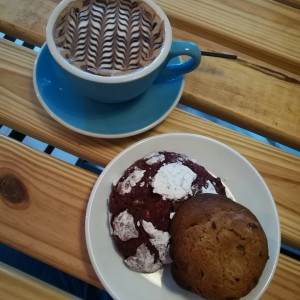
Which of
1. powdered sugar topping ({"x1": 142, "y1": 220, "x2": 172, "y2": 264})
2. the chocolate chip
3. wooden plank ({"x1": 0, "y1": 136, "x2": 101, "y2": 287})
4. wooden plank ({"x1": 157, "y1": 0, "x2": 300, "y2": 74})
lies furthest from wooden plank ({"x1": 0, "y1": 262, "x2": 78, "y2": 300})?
wooden plank ({"x1": 157, "y1": 0, "x2": 300, "y2": 74})

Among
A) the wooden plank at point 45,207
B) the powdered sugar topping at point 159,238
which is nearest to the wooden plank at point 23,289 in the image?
the wooden plank at point 45,207

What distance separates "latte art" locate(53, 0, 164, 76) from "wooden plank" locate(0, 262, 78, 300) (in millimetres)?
326

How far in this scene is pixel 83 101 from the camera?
2.23 feet

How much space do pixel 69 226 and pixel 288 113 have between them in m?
0.44

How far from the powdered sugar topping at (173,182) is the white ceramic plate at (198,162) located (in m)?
0.07

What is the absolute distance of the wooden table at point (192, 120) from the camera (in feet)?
2.04

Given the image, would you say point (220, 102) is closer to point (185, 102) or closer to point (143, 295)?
point (185, 102)

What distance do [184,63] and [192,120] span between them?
4.3 inches

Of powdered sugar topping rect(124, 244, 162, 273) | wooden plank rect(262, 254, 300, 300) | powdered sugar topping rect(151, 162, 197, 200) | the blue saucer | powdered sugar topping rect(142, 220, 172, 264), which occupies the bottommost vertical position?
wooden plank rect(262, 254, 300, 300)

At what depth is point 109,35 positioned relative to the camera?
0.61 meters

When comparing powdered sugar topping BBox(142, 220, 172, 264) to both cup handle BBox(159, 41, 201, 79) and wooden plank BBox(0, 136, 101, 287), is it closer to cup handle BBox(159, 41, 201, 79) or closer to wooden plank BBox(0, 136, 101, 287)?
wooden plank BBox(0, 136, 101, 287)

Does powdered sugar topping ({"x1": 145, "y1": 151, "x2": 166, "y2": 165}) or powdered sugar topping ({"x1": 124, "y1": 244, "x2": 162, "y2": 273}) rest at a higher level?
powdered sugar topping ({"x1": 145, "y1": 151, "x2": 166, "y2": 165})

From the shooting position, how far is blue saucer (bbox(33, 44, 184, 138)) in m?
0.65

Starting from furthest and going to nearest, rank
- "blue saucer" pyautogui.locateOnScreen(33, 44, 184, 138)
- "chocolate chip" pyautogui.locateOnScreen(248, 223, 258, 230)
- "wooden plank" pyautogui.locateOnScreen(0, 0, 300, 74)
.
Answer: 1. "wooden plank" pyautogui.locateOnScreen(0, 0, 300, 74)
2. "blue saucer" pyautogui.locateOnScreen(33, 44, 184, 138)
3. "chocolate chip" pyautogui.locateOnScreen(248, 223, 258, 230)
